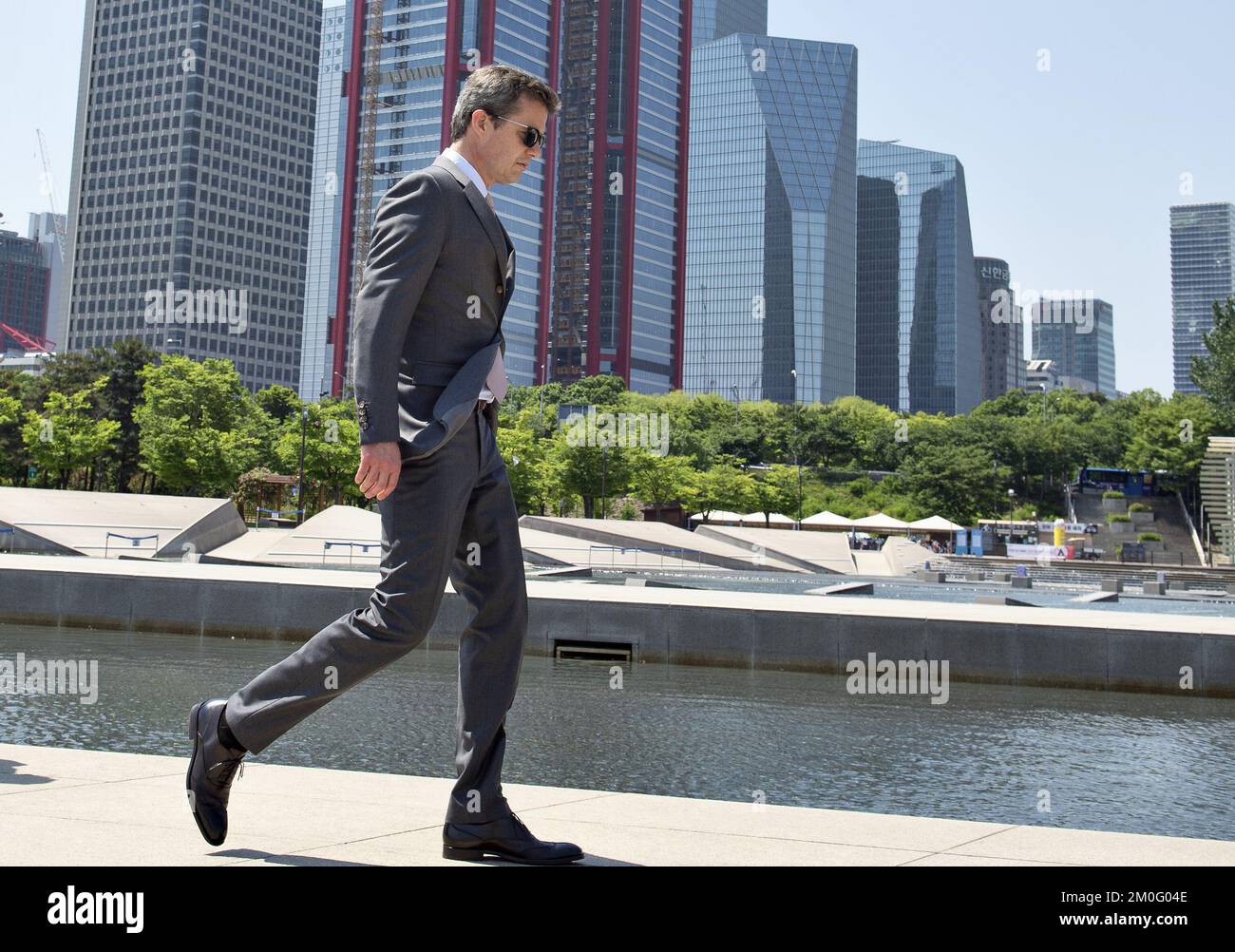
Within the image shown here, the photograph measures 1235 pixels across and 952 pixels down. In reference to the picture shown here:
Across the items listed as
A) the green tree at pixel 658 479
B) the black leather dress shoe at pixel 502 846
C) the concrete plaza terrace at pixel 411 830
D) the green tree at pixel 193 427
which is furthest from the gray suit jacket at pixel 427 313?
the green tree at pixel 658 479

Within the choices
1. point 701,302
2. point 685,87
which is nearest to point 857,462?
point 701,302

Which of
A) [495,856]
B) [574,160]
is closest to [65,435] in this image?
[495,856]

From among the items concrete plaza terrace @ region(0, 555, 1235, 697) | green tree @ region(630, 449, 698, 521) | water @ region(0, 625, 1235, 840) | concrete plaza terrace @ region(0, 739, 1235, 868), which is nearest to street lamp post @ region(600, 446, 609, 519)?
green tree @ region(630, 449, 698, 521)

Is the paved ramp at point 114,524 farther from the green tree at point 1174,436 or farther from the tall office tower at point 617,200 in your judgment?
the tall office tower at point 617,200

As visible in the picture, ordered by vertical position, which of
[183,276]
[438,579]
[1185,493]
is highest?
[183,276]

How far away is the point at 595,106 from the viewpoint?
15762 cm

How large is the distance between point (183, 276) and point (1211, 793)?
153571mm

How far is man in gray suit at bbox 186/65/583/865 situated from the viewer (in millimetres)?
3305

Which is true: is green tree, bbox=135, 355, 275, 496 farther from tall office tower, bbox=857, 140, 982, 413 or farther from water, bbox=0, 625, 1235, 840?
tall office tower, bbox=857, 140, 982, 413

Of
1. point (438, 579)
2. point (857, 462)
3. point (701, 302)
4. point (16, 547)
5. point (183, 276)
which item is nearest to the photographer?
point (438, 579)

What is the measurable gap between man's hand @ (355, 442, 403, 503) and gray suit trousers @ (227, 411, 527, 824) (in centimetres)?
10

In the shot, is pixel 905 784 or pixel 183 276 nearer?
pixel 905 784

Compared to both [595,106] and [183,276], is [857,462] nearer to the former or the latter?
[595,106]

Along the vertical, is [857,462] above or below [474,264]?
above
